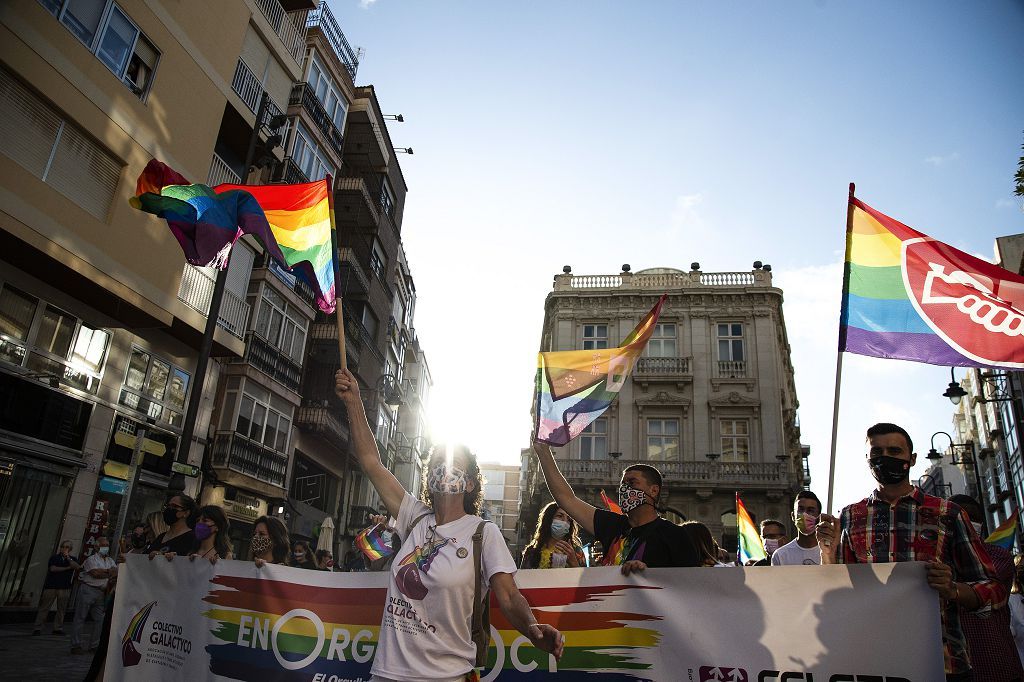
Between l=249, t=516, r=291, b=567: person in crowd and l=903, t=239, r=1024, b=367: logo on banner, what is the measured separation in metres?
5.70

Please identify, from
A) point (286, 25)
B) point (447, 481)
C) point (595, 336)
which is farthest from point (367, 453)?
point (595, 336)

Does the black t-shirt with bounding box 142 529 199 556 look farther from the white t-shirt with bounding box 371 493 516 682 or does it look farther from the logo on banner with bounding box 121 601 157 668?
the white t-shirt with bounding box 371 493 516 682

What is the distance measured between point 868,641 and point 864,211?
11.2ft

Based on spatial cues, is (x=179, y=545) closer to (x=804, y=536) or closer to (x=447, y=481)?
(x=447, y=481)

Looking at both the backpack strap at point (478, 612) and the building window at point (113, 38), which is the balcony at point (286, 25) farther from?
the backpack strap at point (478, 612)

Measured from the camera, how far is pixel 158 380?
17688 mm

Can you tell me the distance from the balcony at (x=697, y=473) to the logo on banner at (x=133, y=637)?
91.0 ft

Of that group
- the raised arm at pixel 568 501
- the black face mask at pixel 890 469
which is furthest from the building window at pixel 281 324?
the black face mask at pixel 890 469

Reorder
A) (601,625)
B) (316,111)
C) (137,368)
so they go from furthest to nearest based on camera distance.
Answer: (316,111) → (137,368) → (601,625)

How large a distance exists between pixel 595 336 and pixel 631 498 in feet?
110

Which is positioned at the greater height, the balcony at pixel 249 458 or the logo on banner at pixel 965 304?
the balcony at pixel 249 458

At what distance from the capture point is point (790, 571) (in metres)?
4.08

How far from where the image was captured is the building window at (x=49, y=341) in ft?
43.2

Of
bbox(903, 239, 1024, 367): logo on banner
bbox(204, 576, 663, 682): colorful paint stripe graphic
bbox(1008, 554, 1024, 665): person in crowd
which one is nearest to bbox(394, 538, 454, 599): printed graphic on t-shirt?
bbox(204, 576, 663, 682): colorful paint stripe graphic
